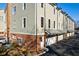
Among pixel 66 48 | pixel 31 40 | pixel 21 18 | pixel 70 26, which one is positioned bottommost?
pixel 66 48

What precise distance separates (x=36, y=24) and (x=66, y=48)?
19.5 inches

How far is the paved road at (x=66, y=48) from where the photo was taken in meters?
3.71

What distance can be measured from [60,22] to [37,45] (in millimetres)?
430

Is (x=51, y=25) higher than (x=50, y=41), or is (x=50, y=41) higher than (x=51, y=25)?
(x=51, y=25)

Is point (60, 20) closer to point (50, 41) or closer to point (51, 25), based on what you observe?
point (51, 25)

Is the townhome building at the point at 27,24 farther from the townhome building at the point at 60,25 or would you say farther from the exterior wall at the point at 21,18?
the townhome building at the point at 60,25

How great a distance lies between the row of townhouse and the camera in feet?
12.2

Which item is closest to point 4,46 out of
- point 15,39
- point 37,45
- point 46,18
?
point 15,39

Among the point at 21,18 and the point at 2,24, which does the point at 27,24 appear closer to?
the point at 21,18

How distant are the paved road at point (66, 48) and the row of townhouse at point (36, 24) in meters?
0.07

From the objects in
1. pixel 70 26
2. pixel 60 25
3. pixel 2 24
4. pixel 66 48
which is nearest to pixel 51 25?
pixel 60 25

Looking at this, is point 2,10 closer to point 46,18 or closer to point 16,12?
point 16,12

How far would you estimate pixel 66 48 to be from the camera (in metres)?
3.73

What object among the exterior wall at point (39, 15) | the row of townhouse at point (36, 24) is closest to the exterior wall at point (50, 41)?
the row of townhouse at point (36, 24)
